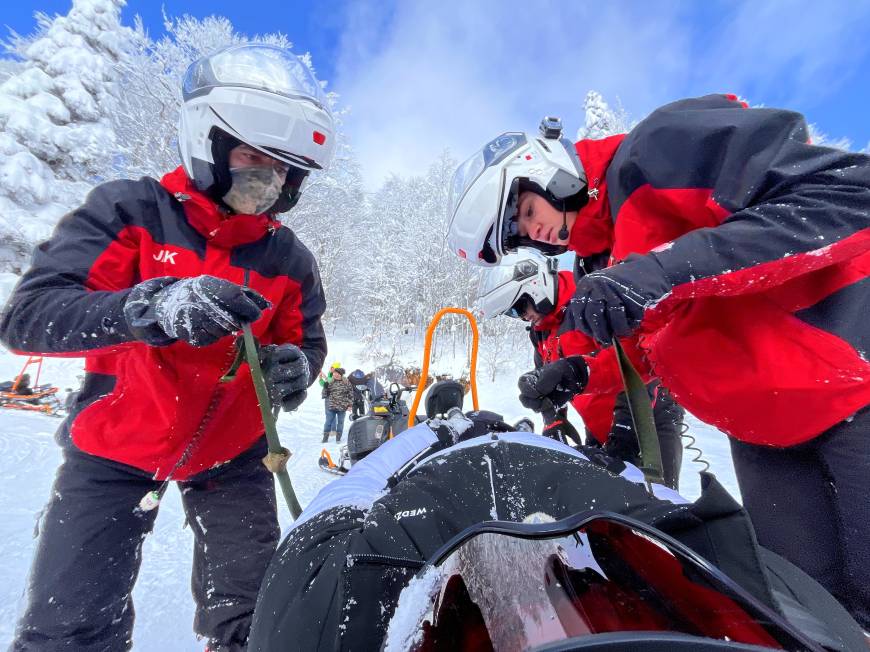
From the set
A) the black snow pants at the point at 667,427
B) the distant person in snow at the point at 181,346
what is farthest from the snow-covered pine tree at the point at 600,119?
the distant person in snow at the point at 181,346

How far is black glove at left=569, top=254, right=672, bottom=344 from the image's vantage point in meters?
1.19

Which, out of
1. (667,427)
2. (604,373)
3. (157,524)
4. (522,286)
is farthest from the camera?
(522,286)

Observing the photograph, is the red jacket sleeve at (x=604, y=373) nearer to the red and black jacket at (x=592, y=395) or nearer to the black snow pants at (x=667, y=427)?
the red and black jacket at (x=592, y=395)

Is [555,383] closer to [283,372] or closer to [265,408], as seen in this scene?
[283,372]

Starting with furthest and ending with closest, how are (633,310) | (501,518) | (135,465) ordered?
(135,465) → (633,310) → (501,518)

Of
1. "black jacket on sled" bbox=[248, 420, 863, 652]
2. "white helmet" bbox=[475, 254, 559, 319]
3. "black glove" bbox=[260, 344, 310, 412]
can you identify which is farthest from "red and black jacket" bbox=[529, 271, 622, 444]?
"black glove" bbox=[260, 344, 310, 412]

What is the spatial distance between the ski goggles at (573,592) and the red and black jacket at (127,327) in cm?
128

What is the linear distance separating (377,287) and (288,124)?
22246 millimetres

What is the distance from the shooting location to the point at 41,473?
14.2 ft

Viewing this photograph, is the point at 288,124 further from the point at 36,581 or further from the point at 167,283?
the point at 36,581

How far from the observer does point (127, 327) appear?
142 cm

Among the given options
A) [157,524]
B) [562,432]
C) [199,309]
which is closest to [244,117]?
[199,309]

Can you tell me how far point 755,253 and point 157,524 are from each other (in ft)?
14.6

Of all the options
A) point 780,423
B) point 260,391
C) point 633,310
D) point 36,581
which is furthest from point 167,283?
point 780,423
